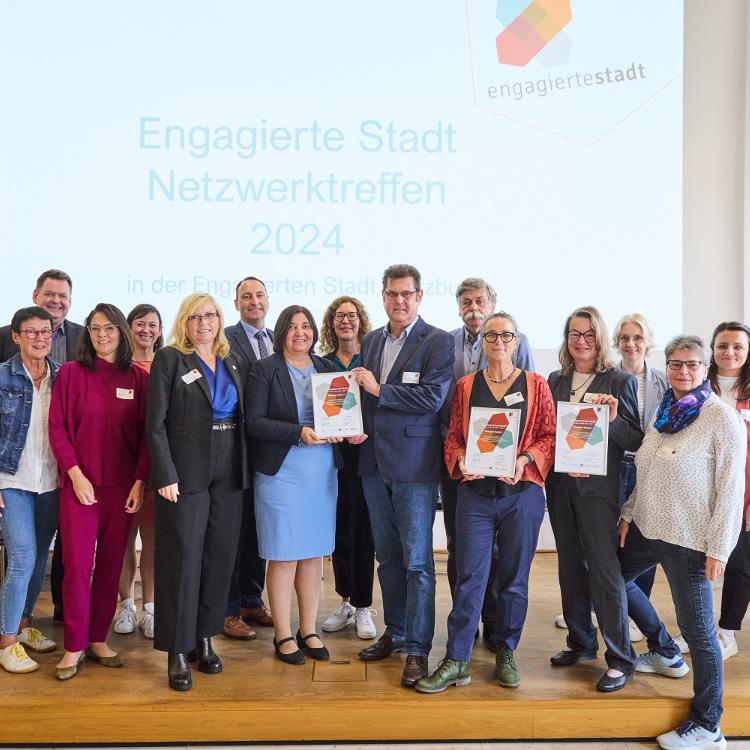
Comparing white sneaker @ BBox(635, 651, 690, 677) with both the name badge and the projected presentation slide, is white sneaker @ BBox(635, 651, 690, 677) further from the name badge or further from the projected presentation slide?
the projected presentation slide

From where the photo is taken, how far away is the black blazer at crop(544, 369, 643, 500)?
2922 mm

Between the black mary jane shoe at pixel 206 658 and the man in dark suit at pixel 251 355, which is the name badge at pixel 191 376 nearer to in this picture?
the man in dark suit at pixel 251 355

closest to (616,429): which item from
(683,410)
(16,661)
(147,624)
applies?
(683,410)

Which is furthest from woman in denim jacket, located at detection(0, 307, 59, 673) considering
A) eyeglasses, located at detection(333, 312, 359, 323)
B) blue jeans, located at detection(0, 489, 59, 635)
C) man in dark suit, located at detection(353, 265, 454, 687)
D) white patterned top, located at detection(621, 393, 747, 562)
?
white patterned top, located at detection(621, 393, 747, 562)

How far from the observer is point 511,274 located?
508cm

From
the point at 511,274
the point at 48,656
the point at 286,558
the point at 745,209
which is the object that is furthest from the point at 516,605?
the point at 745,209

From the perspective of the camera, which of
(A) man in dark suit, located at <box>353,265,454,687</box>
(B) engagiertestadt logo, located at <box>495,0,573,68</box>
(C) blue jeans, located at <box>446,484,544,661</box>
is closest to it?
(C) blue jeans, located at <box>446,484,544,661</box>

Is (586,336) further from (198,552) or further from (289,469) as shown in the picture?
(198,552)

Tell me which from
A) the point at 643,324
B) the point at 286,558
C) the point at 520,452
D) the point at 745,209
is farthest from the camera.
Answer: the point at 745,209

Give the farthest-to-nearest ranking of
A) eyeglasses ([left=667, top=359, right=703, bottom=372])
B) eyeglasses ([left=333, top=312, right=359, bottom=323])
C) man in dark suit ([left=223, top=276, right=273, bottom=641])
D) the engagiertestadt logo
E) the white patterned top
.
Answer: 1. the engagiertestadt logo
2. man in dark suit ([left=223, top=276, right=273, bottom=641])
3. eyeglasses ([left=333, top=312, right=359, bottom=323])
4. eyeglasses ([left=667, top=359, right=703, bottom=372])
5. the white patterned top

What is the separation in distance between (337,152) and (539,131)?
1419mm

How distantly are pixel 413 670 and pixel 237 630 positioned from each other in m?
0.98

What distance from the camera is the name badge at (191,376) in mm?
2903

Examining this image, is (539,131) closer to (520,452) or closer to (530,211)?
(530,211)
